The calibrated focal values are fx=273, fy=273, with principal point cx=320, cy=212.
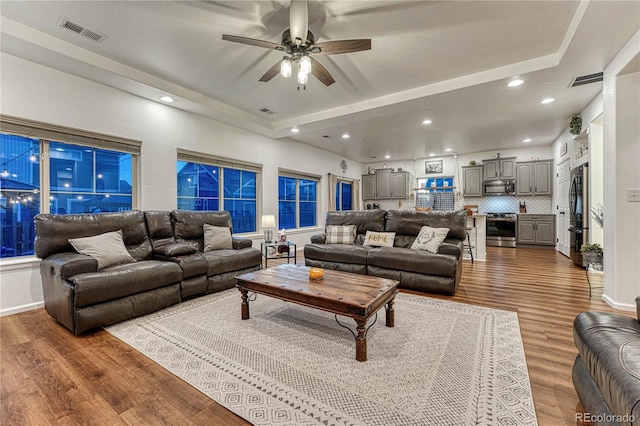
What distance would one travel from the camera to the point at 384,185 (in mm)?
9391

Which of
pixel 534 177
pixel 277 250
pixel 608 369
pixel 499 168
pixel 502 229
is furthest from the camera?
pixel 499 168

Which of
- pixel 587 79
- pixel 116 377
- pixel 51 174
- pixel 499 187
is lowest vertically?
pixel 116 377

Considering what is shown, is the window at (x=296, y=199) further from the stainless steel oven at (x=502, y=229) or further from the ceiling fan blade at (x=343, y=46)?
the stainless steel oven at (x=502, y=229)

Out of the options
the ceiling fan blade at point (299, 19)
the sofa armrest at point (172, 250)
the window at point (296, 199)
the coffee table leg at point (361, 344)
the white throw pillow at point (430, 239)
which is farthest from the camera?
the window at point (296, 199)

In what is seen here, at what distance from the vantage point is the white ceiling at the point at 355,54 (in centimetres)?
234

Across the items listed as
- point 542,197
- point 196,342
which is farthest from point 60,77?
point 542,197

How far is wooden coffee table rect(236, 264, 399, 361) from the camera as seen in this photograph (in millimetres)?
1949

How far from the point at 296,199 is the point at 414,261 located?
4.08 metres

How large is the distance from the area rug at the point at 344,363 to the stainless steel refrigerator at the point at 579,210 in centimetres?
327

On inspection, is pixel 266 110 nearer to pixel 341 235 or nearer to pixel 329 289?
pixel 341 235

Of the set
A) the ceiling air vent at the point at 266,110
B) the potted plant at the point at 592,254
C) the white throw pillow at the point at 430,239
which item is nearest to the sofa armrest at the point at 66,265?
the ceiling air vent at the point at 266,110

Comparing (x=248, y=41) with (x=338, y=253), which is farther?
(x=338, y=253)

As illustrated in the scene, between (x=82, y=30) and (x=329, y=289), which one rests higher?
(x=82, y=30)

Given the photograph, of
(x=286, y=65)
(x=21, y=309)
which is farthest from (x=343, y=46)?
(x=21, y=309)
